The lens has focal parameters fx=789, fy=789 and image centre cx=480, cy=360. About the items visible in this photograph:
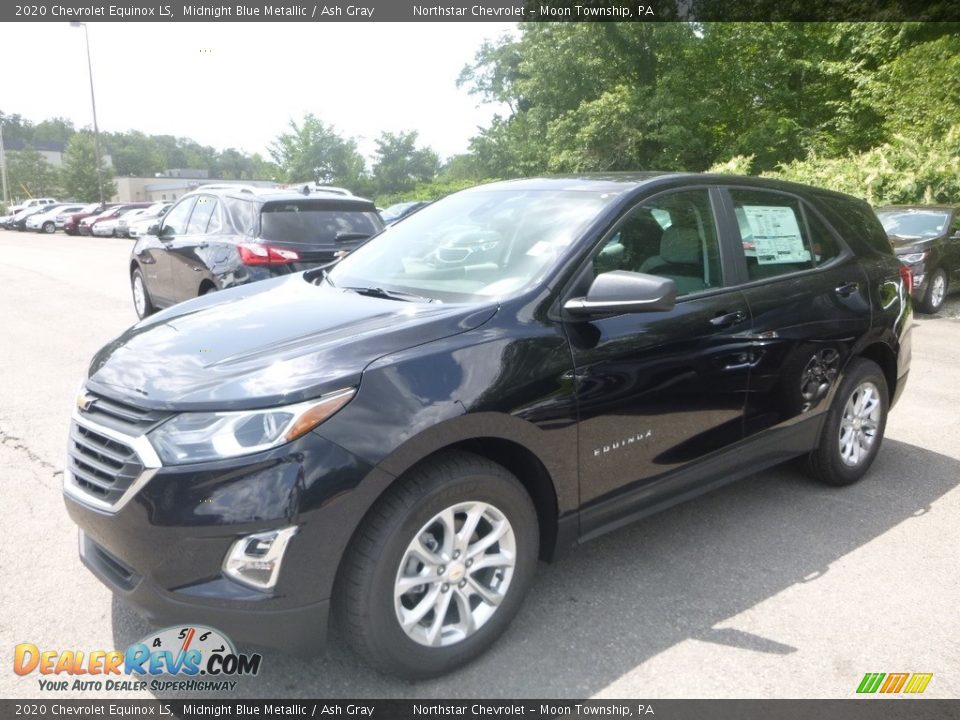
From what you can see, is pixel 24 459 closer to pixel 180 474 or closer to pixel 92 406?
pixel 92 406

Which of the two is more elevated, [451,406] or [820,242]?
[820,242]

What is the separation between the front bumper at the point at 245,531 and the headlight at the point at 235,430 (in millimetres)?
32

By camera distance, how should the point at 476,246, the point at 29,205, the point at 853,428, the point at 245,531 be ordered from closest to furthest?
the point at 245,531
the point at 476,246
the point at 853,428
the point at 29,205

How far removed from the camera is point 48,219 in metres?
40.4

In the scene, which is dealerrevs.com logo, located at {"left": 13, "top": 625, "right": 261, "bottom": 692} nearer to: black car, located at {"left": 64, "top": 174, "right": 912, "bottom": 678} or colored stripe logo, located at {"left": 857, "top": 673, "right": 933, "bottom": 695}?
black car, located at {"left": 64, "top": 174, "right": 912, "bottom": 678}

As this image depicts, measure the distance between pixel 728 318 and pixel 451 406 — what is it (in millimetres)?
1571

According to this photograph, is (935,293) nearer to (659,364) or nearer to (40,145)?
(659,364)

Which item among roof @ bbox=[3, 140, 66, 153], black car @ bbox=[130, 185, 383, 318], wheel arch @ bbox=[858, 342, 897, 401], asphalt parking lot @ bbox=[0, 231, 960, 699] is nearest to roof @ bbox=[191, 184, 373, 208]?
black car @ bbox=[130, 185, 383, 318]

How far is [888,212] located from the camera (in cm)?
1231

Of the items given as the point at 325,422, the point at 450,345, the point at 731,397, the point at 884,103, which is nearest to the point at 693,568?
the point at 731,397

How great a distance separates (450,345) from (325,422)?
529mm

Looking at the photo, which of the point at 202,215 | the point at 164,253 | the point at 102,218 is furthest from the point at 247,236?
the point at 102,218

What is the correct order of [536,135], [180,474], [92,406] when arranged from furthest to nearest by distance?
[536,135] < [92,406] < [180,474]

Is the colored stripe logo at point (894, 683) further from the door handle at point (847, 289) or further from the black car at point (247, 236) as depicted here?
the black car at point (247, 236)
